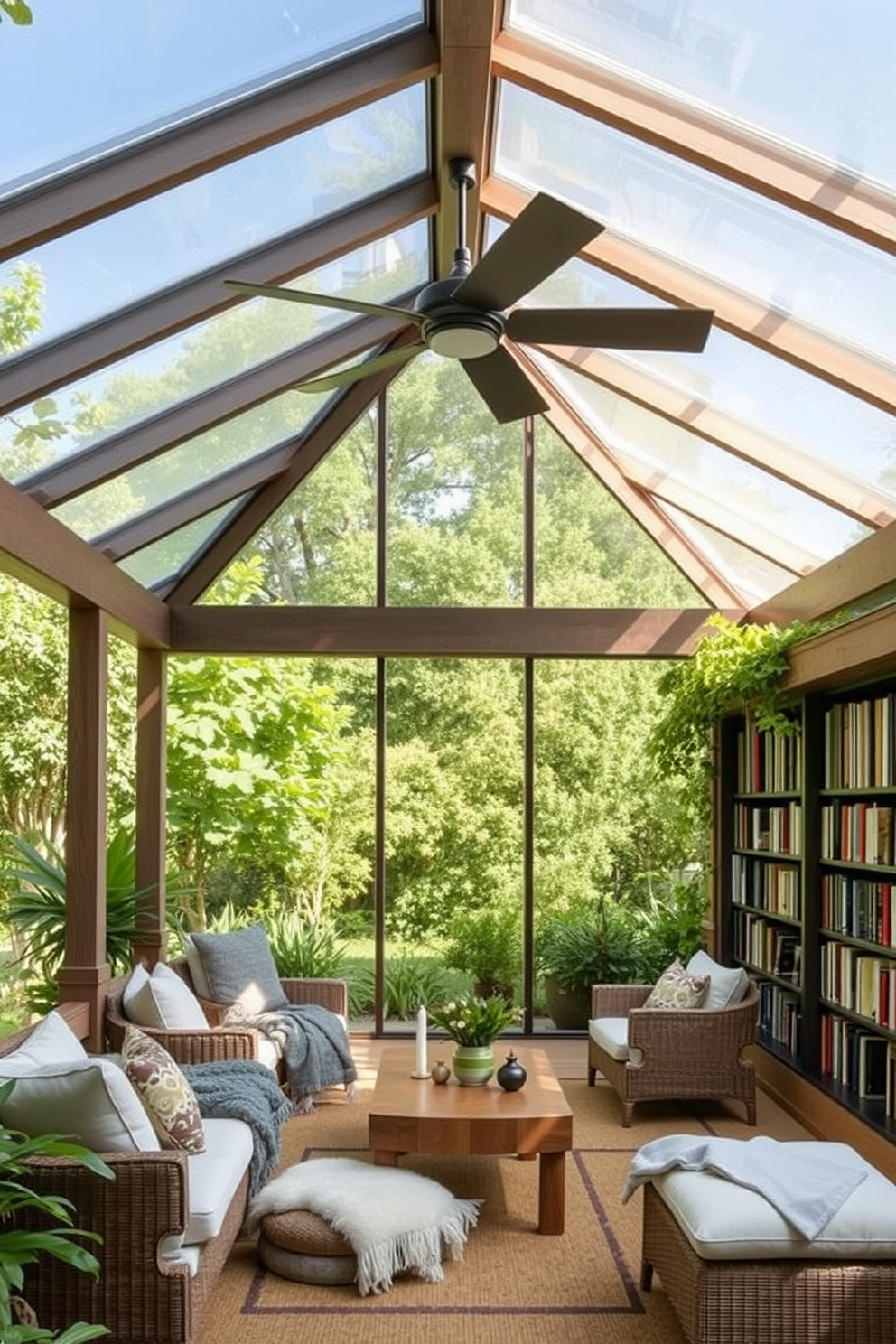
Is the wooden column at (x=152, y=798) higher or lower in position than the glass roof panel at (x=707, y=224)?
lower

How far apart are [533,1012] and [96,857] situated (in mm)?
3845

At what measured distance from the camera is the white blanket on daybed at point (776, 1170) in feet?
12.4

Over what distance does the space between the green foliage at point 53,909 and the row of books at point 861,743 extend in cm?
349

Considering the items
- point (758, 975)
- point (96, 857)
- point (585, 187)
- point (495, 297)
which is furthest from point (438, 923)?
point (495, 297)

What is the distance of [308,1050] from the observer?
6.79 meters

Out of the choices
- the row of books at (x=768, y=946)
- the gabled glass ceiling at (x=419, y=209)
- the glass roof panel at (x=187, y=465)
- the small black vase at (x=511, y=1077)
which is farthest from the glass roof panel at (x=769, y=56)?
the row of books at (x=768, y=946)

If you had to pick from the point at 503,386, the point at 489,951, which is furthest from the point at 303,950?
the point at 503,386

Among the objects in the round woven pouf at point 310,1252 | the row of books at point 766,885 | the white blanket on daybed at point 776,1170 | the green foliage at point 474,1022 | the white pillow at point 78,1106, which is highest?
the row of books at point 766,885

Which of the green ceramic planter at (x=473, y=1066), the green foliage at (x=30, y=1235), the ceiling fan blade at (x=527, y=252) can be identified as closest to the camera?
the green foliage at (x=30, y=1235)

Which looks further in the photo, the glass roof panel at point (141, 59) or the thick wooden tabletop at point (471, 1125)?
the thick wooden tabletop at point (471, 1125)

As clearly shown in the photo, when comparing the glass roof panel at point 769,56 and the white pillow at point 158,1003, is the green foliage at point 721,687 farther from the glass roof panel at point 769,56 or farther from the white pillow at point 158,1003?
the white pillow at point 158,1003

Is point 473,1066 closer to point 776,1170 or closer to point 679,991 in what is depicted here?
point 679,991

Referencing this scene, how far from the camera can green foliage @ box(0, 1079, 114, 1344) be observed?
299 centimetres

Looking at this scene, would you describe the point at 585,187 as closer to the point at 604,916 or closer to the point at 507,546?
the point at 507,546
